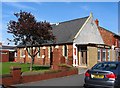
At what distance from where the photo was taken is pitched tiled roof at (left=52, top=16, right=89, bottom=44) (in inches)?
1479

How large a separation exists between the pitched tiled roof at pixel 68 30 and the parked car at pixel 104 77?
73.3 feet

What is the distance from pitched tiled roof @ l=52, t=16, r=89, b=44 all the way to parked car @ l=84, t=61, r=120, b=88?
22.4 metres

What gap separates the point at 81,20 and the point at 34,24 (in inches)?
600

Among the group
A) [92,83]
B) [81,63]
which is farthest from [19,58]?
[92,83]

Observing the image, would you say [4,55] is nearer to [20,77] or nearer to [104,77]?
[20,77]

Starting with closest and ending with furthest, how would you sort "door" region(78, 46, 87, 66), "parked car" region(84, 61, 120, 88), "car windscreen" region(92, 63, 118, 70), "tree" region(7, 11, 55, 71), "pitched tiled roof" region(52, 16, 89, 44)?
"parked car" region(84, 61, 120, 88) < "car windscreen" region(92, 63, 118, 70) < "tree" region(7, 11, 55, 71) < "door" region(78, 46, 87, 66) < "pitched tiled roof" region(52, 16, 89, 44)

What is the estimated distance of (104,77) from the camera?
42.4 ft

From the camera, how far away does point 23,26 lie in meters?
25.6

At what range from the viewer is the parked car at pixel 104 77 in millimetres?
12766

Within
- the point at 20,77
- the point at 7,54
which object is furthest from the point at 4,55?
the point at 20,77

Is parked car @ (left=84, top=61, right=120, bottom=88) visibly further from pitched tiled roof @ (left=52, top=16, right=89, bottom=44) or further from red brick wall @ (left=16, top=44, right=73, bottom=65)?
pitched tiled roof @ (left=52, top=16, right=89, bottom=44)

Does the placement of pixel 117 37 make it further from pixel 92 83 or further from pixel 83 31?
pixel 92 83

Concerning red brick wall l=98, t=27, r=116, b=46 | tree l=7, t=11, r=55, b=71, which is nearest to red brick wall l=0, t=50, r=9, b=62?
red brick wall l=98, t=27, r=116, b=46

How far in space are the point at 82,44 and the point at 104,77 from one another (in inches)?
851
